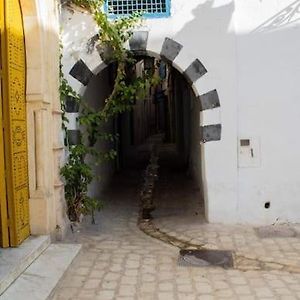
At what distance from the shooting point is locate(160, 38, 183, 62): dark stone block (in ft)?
18.5

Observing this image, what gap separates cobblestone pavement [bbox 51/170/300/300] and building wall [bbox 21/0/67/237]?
0.61 m

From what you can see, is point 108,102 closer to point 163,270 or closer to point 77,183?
point 77,183

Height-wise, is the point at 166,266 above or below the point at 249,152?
below

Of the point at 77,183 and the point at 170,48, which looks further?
the point at 170,48

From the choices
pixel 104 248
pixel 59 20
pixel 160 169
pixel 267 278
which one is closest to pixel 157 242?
pixel 104 248

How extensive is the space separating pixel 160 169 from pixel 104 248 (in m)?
6.24

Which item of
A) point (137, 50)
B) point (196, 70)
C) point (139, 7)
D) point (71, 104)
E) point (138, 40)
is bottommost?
point (71, 104)

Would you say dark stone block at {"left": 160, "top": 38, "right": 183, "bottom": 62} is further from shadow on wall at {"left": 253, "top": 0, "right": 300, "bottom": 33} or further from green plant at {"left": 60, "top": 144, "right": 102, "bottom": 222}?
green plant at {"left": 60, "top": 144, "right": 102, "bottom": 222}

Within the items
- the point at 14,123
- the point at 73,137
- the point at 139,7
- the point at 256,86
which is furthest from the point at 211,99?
the point at 14,123

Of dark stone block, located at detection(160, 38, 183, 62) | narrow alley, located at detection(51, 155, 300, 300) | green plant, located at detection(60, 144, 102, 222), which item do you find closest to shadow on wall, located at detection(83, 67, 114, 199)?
green plant, located at detection(60, 144, 102, 222)

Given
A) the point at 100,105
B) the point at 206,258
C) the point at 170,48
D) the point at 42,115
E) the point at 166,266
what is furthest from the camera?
the point at 100,105

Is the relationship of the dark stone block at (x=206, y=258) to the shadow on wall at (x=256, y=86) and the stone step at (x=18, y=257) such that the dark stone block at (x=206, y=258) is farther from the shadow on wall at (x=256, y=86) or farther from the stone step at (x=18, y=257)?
the stone step at (x=18, y=257)

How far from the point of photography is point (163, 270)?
13.9 feet

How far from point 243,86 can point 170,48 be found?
1022 millimetres
